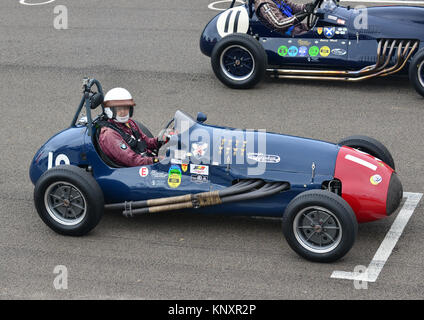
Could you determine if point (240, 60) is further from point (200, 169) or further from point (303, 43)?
point (200, 169)

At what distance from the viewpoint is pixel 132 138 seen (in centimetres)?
828

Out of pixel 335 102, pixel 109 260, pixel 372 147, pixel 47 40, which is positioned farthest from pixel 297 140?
pixel 47 40

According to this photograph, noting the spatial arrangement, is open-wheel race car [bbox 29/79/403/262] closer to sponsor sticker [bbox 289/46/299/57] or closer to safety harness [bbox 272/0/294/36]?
sponsor sticker [bbox 289/46/299/57]

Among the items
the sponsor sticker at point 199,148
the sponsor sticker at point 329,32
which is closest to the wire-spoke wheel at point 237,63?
the sponsor sticker at point 329,32

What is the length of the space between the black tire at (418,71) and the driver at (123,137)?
4.35 metres

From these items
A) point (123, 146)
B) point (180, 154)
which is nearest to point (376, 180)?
point (180, 154)

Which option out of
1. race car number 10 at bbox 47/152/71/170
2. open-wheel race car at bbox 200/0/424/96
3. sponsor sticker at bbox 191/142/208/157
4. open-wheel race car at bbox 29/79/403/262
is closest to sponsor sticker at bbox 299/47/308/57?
open-wheel race car at bbox 200/0/424/96

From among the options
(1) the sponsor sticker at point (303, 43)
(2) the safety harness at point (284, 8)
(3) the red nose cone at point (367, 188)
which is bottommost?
(3) the red nose cone at point (367, 188)

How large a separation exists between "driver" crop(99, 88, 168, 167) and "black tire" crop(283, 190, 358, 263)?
161 centimetres

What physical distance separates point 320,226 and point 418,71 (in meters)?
4.78

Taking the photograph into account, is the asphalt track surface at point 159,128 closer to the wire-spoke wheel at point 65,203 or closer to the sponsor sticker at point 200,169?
the wire-spoke wheel at point 65,203

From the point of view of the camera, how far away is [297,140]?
25.7 ft

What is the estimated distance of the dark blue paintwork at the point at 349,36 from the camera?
37.5ft

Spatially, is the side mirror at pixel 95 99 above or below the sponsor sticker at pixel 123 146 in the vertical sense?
above
